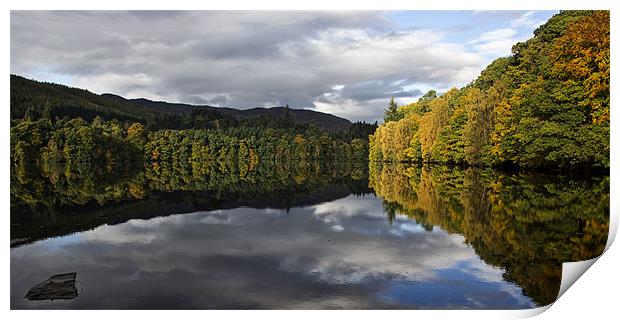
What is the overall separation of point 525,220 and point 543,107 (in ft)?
47.0

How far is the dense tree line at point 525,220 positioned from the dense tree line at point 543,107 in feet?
7.34

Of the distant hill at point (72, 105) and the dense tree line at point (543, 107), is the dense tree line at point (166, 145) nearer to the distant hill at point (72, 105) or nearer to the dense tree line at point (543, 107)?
the distant hill at point (72, 105)

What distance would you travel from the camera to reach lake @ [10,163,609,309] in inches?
313

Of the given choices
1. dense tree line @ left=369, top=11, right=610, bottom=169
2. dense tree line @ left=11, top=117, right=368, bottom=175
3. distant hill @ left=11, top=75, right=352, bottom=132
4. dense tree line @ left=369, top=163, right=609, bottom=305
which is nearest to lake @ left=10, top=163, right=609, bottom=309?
dense tree line @ left=369, top=163, right=609, bottom=305

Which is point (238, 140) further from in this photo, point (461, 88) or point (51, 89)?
point (461, 88)

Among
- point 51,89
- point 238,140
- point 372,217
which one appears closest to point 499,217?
point 372,217

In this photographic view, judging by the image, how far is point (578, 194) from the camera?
18.5m

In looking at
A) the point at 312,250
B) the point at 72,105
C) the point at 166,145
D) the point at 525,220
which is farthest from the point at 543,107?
the point at 72,105

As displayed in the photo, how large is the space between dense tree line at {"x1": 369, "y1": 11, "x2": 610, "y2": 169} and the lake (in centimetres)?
503

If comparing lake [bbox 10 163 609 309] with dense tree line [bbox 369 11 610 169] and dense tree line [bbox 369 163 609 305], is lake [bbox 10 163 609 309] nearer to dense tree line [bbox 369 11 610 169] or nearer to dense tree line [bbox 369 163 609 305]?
dense tree line [bbox 369 163 609 305]

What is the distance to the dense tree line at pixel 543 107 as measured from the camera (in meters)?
22.7
